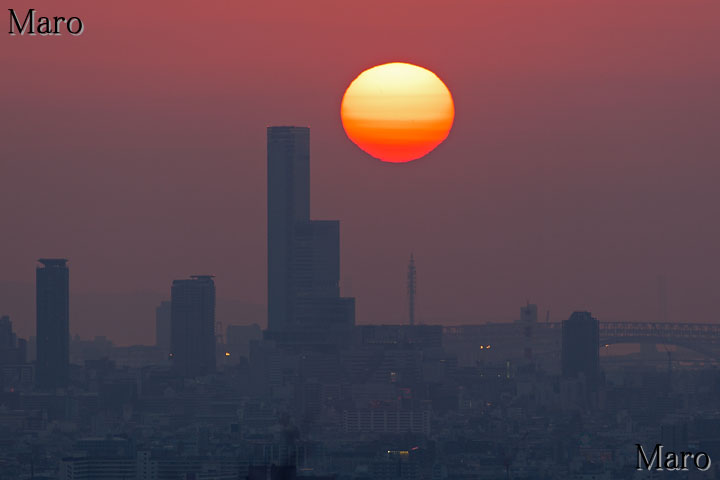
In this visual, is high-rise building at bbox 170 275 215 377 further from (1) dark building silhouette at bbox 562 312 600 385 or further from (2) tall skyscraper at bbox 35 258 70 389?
(1) dark building silhouette at bbox 562 312 600 385

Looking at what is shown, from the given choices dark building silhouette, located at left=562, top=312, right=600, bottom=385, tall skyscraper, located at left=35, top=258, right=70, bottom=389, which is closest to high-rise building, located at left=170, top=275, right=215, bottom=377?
tall skyscraper, located at left=35, top=258, right=70, bottom=389

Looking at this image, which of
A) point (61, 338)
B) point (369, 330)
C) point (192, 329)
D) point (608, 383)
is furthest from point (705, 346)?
point (61, 338)

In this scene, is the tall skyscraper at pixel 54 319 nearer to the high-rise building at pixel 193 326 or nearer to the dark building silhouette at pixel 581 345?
the high-rise building at pixel 193 326

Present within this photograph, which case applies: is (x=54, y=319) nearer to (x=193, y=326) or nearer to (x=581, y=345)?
(x=193, y=326)

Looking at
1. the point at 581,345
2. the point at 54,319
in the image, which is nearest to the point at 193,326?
the point at 54,319

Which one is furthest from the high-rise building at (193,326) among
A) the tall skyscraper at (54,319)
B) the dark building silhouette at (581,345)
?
the dark building silhouette at (581,345)
